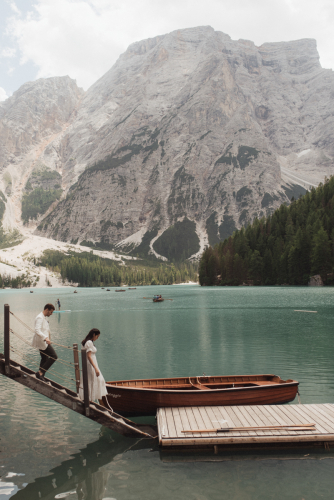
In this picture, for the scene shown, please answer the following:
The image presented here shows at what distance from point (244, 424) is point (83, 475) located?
23.7 feet

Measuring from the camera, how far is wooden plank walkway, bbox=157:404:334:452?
591 inches

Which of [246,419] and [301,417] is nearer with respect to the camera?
[246,419]

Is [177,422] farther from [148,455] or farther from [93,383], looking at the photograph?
[93,383]

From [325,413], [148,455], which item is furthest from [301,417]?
[148,455]

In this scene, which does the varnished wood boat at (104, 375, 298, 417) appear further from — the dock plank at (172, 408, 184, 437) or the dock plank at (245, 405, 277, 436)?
the dock plank at (245, 405, 277, 436)

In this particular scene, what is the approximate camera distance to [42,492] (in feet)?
42.3

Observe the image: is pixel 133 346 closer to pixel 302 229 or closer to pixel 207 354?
pixel 207 354

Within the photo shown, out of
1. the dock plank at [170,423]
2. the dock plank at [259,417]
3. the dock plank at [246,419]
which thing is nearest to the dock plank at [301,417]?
the dock plank at [259,417]

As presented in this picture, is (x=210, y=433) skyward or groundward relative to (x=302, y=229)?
groundward

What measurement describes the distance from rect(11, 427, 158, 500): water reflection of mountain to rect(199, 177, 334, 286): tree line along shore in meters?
127

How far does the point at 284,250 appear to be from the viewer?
149000mm

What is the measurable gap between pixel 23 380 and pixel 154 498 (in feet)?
27.4

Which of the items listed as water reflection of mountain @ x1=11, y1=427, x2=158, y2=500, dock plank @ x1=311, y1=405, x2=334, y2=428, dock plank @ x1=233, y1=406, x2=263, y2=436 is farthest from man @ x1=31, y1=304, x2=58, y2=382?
dock plank @ x1=311, y1=405, x2=334, y2=428

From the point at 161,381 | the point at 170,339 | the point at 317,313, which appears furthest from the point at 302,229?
the point at 161,381
